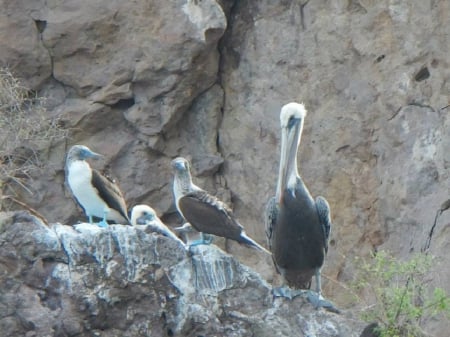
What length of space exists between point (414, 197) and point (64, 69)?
→ 132 inches

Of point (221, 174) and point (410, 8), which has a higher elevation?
point (410, 8)

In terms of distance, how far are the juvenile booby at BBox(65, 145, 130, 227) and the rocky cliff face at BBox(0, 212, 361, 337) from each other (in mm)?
1414

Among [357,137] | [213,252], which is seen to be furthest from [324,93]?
[213,252]

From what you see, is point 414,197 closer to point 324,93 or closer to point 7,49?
point 324,93

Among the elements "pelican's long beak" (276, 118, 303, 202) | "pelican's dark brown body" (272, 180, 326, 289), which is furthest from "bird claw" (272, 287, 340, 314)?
"pelican's long beak" (276, 118, 303, 202)

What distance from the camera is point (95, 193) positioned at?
15062 mm

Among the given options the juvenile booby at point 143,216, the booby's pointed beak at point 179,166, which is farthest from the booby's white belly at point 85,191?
the booby's pointed beak at point 179,166

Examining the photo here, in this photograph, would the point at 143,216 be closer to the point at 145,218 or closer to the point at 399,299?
the point at 145,218

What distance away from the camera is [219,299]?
13484mm

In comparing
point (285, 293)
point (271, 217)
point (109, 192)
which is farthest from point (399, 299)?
point (109, 192)

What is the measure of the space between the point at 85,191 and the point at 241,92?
259 centimetres

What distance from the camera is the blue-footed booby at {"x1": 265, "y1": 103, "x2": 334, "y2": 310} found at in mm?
14062

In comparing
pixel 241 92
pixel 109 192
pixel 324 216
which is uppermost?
pixel 324 216

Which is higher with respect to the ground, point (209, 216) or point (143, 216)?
point (209, 216)
